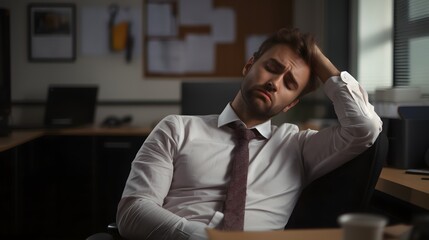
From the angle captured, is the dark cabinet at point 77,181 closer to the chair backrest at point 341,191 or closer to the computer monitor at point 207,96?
the computer monitor at point 207,96

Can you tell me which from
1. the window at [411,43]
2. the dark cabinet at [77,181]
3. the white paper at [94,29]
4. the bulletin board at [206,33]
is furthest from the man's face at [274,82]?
the white paper at [94,29]

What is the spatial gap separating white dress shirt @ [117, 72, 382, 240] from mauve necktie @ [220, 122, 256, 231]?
0.09ft

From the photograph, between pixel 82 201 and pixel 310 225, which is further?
pixel 82 201

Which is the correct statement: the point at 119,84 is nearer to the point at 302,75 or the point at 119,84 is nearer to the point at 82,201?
the point at 82,201

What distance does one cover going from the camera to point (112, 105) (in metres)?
4.51

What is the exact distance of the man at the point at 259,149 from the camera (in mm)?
1617

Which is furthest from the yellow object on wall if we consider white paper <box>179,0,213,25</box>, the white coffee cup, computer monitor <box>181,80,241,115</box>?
the white coffee cup

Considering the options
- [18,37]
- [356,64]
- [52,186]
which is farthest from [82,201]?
[356,64]

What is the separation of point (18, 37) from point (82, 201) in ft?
4.36

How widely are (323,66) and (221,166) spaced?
0.41 metres

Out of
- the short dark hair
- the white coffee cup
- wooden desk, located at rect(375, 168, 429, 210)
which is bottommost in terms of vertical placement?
wooden desk, located at rect(375, 168, 429, 210)

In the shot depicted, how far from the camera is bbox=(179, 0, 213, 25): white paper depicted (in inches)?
176

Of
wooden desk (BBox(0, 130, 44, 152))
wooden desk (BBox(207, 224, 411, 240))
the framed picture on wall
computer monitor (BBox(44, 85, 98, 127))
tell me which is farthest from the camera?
the framed picture on wall

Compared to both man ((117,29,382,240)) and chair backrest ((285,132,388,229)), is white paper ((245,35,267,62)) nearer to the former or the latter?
man ((117,29,382,240))
